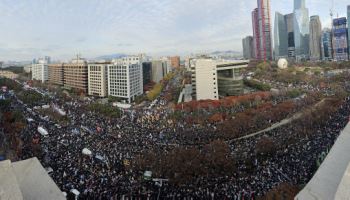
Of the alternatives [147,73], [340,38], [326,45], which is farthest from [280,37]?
[147,73]

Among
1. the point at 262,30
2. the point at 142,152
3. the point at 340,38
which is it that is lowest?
the point at 142,152

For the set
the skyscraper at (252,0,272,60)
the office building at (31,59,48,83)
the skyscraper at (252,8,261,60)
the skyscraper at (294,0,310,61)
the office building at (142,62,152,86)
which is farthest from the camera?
the skyscraper at (294,0,310,61)

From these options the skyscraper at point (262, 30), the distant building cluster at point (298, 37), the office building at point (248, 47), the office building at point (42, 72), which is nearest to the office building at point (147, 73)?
the office building at point (42, 72)

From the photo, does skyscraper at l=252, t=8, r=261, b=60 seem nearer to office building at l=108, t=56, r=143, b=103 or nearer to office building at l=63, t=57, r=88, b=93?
office building at l=108, t=56, r=143, b=103

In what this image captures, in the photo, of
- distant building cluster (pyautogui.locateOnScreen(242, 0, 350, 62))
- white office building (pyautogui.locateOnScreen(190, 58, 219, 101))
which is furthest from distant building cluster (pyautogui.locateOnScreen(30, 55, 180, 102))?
distant building cluster (pyautogui.locateOnScreen(242, 0, 350, 62))

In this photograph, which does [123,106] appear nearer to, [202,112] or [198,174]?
[202,112]

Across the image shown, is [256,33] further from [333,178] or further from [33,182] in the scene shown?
[33,182]

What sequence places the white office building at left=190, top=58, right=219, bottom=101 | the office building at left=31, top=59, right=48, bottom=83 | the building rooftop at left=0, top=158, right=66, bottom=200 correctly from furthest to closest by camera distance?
the office building at left=31, top=59, right=48, bottom=83 → the white office building at left=190, top=58, right=219, bottom=101 → the building rooftop at left=0, top=158, right=66, bottom=200
